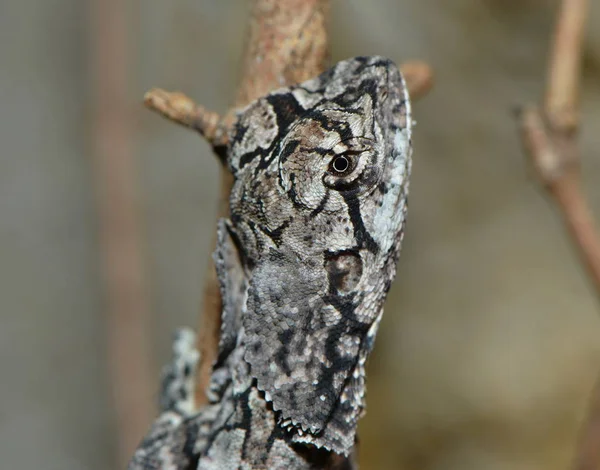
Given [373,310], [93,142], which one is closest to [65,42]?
[93,142]

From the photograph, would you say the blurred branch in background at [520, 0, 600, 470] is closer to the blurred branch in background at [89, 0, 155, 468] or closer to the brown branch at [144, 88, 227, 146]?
the brown branch at [144, 88, 227, 146]

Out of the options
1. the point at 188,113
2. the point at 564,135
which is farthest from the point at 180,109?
the point at 564,135

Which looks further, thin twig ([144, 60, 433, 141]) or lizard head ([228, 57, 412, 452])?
thin twig ([144, 60, 433, 141])

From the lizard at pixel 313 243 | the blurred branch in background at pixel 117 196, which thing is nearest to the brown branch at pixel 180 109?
the lizard at pixel 313 243

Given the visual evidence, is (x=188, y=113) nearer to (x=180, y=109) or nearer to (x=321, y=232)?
(x=180, y=109)

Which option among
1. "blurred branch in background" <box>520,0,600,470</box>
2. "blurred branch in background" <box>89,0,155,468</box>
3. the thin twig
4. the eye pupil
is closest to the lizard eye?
the eye pupil
